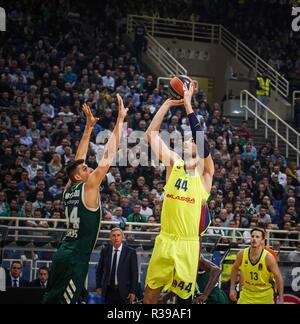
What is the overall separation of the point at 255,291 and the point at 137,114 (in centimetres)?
964

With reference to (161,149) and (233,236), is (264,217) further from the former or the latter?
(161,149)

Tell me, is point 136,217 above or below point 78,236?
below

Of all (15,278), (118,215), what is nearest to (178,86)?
(15,278)

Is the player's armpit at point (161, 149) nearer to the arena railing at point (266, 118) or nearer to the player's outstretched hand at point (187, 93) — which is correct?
the player's outstretched hand at point (187, 93)

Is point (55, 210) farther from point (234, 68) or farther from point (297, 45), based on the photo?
point (297, 45)

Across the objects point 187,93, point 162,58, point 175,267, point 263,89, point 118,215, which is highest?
point 162,58

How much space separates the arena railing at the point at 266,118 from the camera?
2283 cm

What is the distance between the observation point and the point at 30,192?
16.4 meters

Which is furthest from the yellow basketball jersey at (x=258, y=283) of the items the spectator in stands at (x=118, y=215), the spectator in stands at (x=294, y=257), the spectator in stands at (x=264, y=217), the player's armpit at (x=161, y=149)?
the spectator in stands at (x=264, y=217)

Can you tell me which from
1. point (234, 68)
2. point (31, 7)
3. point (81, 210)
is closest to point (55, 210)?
point (81, 210)

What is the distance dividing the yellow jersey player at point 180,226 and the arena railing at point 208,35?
17.3 metres

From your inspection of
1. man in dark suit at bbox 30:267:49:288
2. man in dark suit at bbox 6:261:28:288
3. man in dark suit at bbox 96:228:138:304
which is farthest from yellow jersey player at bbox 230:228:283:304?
man in dark suit at bbox 6:261:28:288

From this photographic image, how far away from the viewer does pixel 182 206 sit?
9086 mm

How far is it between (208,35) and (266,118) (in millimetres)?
6598
